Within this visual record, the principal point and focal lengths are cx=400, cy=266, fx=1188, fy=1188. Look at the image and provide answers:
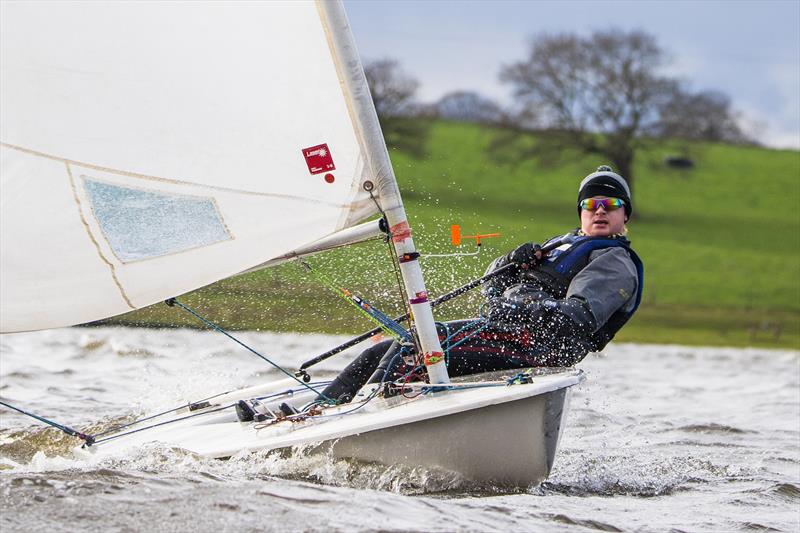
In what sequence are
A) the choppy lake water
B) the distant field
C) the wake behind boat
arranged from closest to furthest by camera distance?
the choppy lake water < the wake behind boat < the distant field

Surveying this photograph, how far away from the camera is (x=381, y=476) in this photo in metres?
6.13

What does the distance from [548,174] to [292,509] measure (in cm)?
4364

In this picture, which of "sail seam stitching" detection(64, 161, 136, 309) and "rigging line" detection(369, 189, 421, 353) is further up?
"sail seam stitching" detection(64, 161, 136, 309)

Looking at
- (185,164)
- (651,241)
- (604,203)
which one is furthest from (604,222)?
(651,241)

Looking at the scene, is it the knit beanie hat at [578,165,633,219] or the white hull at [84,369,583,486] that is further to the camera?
the knit beanie hat at [578,165,633,219]

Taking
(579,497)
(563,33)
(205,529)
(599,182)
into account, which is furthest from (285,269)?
(563,33)

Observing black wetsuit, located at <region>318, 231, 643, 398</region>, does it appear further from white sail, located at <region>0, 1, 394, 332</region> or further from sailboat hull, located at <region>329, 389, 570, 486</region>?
white sail, located at <region>0, 1, 394, 332</region>

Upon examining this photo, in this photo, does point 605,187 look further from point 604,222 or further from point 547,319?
point 547,319

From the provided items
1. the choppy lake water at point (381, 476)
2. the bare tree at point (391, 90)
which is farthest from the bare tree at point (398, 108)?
the choppy lake water at point (381, 476)

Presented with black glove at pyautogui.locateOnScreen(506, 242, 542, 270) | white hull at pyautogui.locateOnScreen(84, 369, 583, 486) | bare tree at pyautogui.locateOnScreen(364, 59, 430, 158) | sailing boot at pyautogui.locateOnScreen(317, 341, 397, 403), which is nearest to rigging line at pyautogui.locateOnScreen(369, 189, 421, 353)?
sailing boot at pyautogui.locateOnScreen(317, 341, 397, 403)

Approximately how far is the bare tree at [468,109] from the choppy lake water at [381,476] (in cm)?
4093

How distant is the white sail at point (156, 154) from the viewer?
20.8 ft

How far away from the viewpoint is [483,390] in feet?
20.7

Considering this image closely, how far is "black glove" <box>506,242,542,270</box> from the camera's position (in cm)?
719
